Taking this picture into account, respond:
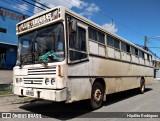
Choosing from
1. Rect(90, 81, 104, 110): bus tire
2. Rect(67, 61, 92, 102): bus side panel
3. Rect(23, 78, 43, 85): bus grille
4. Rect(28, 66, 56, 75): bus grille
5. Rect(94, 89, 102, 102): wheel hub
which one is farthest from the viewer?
Rect(94, 89, 102, 102): wheel hub

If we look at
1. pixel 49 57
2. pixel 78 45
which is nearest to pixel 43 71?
pixel 49 57

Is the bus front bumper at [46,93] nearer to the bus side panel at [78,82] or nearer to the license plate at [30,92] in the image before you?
the license plate at [30,92]

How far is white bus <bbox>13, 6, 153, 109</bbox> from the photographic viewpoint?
20.6 feet

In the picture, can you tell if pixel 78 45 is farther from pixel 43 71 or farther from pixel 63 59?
pixel 43 71

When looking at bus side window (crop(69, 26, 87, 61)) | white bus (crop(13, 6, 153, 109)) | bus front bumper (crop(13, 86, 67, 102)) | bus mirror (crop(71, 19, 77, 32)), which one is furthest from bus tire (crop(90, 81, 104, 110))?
bus mirror (crop(71, 19, 77, 32))

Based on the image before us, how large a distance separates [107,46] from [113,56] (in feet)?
2.33

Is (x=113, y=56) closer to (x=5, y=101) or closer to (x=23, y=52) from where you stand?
(x=23, y=52)

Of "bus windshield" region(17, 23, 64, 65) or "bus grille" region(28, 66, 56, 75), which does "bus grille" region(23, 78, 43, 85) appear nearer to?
"bus grille" region(28, 66, 56, 75)

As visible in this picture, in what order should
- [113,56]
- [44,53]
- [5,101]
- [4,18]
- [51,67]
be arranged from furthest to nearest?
[4,18] → [113,56] → [5,101] → [44,53] → [51,67]

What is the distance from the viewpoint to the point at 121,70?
10312 mm

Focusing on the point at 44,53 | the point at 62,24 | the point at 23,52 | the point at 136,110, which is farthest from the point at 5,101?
the point at 136,110

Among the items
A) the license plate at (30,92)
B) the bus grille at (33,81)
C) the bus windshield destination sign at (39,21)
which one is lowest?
the license plate at (30,92)

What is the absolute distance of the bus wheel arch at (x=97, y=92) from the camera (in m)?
7.71

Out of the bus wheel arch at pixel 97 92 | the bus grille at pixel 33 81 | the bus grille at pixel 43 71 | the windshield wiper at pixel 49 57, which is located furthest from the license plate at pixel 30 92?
the bus wheel arch at pixel 97 92
